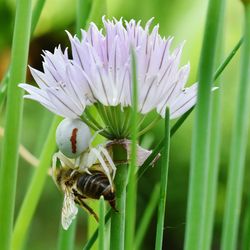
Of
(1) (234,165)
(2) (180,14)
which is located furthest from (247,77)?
(2) (180,14)

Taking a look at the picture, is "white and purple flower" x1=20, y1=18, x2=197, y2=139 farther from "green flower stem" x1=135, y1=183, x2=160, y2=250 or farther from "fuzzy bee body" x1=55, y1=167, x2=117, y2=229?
"green flower stem" x1=135, y1=183, x2=160, y2=250

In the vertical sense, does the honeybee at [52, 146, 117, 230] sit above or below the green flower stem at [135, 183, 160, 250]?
above

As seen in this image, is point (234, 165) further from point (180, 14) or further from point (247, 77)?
point (180, 14)

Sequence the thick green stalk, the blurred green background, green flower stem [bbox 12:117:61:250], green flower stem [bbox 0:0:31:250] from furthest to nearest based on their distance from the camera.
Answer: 1. the blurred green background
2. green flower stem [bbox 12:117:61:250]
3. green flower stem [bbox 0:0:31:250]
4. the thick green stalk

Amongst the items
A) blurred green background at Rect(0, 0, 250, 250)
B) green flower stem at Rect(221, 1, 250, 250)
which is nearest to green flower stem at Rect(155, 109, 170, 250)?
green flower stem at Rect(221, 1, 250, 250)

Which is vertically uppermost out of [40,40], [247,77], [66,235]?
[40,40]

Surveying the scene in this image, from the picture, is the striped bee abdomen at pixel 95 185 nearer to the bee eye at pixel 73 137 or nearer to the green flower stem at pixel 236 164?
the bee eye at pixel 73 137

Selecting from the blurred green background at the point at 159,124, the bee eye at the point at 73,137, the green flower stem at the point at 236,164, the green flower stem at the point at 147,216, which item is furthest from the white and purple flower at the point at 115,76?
the blurred green background at the point at 159,124
